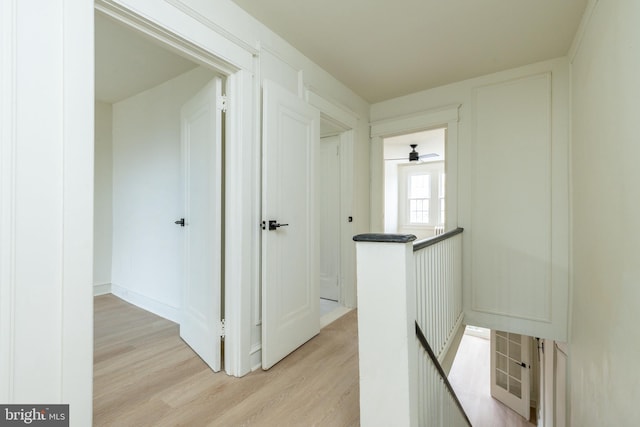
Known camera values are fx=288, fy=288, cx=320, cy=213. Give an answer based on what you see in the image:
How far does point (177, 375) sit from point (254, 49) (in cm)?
230

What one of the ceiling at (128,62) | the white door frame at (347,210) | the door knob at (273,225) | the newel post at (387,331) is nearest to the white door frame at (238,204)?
the door knob at (273,225)

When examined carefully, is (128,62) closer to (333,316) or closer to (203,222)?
(203,222)

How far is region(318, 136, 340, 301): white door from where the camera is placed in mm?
3598

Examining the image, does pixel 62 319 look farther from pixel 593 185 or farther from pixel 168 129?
pixel 593 185

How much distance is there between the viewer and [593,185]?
1857 mm

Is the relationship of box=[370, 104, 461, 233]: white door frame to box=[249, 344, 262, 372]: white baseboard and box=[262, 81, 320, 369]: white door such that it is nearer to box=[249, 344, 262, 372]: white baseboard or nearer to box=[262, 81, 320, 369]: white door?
box=[262, 81, 320, 369]: white door

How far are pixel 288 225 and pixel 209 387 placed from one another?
118cm

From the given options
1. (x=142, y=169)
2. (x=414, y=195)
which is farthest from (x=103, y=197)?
(x=414, y=195)

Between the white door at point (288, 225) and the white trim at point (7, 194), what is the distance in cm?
122

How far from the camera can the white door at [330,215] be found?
3598 mm

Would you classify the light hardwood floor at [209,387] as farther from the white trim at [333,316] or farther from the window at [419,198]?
the window at [419,198]

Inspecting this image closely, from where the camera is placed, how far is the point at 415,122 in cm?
332

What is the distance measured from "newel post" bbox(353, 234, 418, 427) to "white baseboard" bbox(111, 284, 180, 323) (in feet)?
7.33

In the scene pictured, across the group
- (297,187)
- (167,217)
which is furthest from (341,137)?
(167,217)
